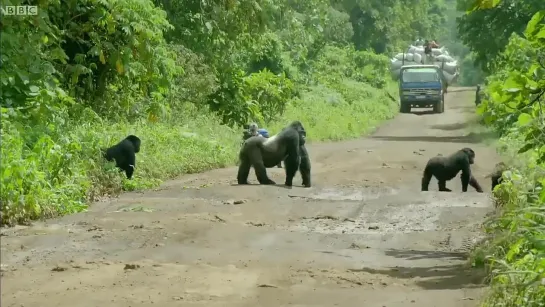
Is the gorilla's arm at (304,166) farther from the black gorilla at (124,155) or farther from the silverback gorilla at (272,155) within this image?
the black gorilla at (124,155)

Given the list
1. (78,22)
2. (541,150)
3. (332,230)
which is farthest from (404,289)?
(78,22)

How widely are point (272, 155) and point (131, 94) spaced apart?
17.6 ft

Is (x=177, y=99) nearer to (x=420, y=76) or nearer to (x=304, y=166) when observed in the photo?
(x=304, y=166)

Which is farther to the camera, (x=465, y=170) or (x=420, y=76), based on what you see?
(x=420, y=76)

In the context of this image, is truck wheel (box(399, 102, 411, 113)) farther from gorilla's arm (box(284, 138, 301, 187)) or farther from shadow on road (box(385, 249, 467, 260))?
shadow on road (box(385, 249, 467, 260))

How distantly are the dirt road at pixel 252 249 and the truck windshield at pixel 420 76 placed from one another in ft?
99.4

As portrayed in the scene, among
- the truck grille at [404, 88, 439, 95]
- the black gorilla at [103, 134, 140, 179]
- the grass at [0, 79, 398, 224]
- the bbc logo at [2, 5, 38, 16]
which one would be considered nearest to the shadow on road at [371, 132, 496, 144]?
the grass at [0, 79, 398, 224]

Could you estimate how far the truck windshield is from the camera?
155ft

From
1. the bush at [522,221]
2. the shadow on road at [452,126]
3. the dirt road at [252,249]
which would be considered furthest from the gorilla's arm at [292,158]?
the shadow on road at [452,126]

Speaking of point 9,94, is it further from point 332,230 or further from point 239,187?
point 332,230

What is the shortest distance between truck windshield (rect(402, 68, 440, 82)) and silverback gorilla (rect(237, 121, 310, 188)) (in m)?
30.8

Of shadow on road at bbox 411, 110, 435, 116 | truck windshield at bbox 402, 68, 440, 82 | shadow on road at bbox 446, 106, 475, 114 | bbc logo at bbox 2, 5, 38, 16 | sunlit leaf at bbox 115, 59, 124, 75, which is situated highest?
bbc logo at bbox 2, 5, 38, 16

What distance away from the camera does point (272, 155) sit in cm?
1680

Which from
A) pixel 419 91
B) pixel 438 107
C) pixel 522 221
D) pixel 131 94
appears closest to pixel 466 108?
pixel 438 107
